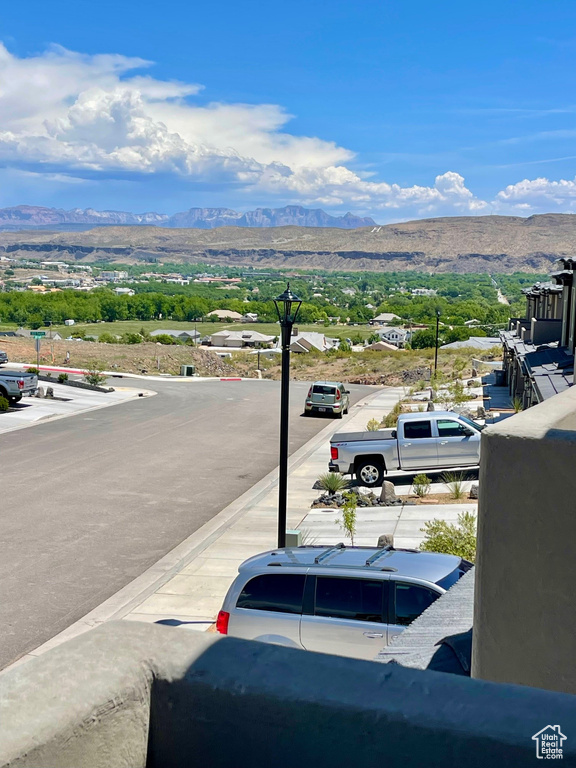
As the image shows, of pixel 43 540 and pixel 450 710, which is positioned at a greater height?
pixel 450 710

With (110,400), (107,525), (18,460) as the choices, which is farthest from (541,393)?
(110,400)

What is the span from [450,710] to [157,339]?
90304mm

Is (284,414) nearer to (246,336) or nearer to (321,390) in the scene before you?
(321,390)

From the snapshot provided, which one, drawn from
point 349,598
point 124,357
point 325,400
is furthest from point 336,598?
point 124,357

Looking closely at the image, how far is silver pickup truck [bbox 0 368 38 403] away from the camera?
33.7 meters

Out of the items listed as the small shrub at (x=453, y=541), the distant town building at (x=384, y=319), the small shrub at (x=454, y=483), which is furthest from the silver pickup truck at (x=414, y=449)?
the distant town building at (x=384, y=319)

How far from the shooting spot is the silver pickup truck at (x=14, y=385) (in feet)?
111

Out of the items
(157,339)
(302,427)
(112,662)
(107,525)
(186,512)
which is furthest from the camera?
(157,339)

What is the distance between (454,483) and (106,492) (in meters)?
8.27

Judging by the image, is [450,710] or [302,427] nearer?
[450,710]

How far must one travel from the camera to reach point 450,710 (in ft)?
6.90

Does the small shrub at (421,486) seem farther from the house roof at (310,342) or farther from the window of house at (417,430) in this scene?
the house roof at (310,342)

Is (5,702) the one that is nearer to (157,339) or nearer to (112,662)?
(112,662)

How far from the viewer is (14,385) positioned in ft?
111
